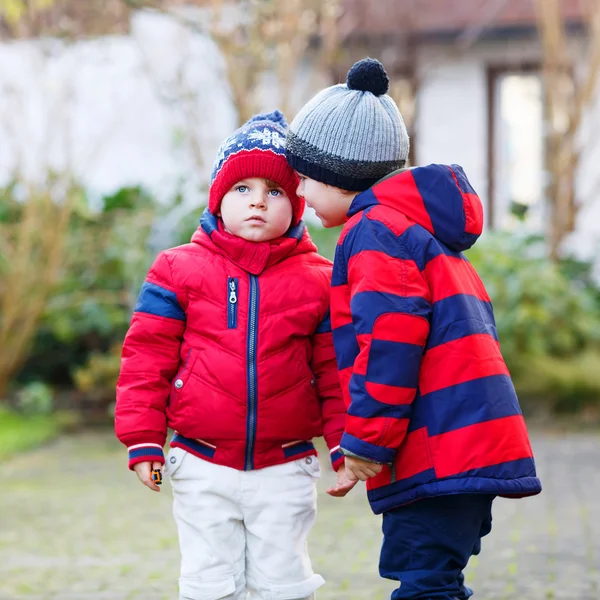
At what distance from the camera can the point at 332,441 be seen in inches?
123

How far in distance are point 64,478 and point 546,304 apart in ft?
13.6

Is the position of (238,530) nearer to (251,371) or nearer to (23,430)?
(251,371)

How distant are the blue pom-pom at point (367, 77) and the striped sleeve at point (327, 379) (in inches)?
25.2

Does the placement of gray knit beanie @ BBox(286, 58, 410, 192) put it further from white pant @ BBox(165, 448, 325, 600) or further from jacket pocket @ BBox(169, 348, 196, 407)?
white pant @ BBox(165, 448, 325, 600)

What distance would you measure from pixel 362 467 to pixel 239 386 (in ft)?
1.50

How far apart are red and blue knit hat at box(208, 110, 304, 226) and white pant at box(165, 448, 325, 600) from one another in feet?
2.44

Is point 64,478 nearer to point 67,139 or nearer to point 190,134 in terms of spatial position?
point 67,139

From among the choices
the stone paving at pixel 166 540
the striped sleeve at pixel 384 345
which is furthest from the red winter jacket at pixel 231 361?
the stone paving at pixel 166 540

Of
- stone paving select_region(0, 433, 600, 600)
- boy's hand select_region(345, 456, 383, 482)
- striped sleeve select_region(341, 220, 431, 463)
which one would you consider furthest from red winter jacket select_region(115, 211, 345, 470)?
stone paving select_region(0, 433, 600, 600)

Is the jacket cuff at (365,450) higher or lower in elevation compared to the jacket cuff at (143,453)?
higher

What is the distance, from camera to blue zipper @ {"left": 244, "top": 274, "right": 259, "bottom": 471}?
3070 millimetres

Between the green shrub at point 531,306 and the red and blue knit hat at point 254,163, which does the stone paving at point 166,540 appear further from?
the red and blue knit hat at point 254,163

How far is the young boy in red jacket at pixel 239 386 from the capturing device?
10.1 feet

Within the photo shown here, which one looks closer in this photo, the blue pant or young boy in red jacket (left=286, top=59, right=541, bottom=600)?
young boy in red jacket (left=286, top=59, right=541, bottom=600)
